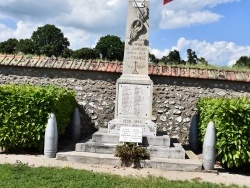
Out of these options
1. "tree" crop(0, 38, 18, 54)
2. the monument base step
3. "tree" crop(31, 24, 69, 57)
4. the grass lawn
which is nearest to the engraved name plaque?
the monument base step

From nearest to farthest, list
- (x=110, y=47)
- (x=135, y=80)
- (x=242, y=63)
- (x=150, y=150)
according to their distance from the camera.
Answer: (x=150, y=150) < (x=135, y=80) < (x=242, y=63) < (x=110, y=47)

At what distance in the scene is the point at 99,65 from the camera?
10.5 metres

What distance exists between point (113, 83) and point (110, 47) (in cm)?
1981

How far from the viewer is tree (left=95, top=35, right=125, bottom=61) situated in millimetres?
29391

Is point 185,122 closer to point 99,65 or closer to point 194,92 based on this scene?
point 194,92

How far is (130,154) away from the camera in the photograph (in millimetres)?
7215

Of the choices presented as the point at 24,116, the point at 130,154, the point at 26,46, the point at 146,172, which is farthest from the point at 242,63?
the point at 26,46

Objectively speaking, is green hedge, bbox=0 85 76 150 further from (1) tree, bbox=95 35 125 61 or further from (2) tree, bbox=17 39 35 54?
(2) tree, bbox=17 39 35 54

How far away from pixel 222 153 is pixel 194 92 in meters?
3.26

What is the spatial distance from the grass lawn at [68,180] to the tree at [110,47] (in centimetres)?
2318

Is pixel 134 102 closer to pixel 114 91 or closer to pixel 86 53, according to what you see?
pixel 114 91

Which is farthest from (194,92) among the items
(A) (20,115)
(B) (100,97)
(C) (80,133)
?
(A) (20,115)

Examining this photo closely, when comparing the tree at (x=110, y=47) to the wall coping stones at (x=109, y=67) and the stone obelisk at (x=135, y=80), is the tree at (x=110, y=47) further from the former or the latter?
the stone obelisk at (x=135, y=80)

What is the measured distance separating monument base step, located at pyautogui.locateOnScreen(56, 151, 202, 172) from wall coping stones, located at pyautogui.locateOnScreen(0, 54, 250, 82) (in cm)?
347
